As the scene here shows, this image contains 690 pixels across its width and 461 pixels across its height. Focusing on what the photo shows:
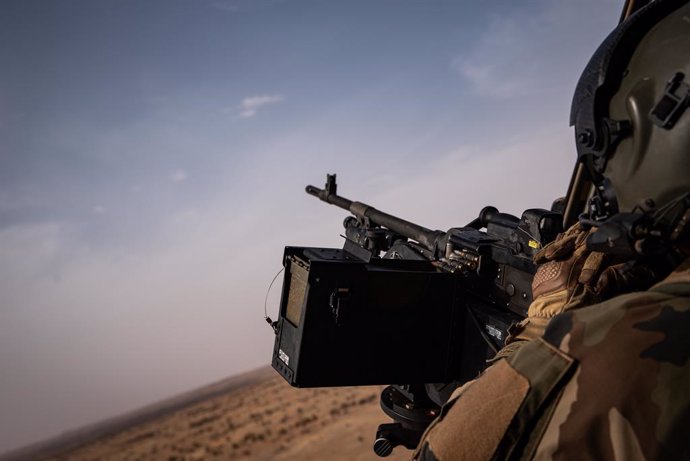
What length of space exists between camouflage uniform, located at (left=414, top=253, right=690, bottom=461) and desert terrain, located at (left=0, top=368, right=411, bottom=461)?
12312mm

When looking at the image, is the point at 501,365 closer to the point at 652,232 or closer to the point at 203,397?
the point at 652,232

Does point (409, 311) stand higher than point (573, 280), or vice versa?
point (573, 280)

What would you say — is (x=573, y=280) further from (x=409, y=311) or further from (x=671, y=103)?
(x=409, y=311)

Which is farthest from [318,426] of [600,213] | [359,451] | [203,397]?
[600,213]

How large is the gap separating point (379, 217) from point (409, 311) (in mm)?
2346

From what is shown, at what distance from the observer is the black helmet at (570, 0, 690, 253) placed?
6.03ft

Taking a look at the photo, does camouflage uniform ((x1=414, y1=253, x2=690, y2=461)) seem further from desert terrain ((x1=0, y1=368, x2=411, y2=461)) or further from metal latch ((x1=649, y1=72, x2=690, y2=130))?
desert terrain ((x1=0, y1=368, x2=411, y2=461))

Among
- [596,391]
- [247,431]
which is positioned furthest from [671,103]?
[247,431]

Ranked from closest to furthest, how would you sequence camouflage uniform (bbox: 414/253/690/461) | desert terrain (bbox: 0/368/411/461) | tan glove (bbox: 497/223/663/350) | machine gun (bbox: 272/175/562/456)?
camouflage uniform (bbox: 414/253/690/461), tan glove (bbox: 497/223/663/350), machine gun (bbox: 272/175/562/456), desert terrain (bbox: 0/368/411/461)

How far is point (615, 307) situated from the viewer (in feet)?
5.23

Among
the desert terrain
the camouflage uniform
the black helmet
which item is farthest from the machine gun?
the desert terrain

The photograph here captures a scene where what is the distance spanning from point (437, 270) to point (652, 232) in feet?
7.70

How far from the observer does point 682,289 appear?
159 cm

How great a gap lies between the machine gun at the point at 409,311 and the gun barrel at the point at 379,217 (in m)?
0.57
